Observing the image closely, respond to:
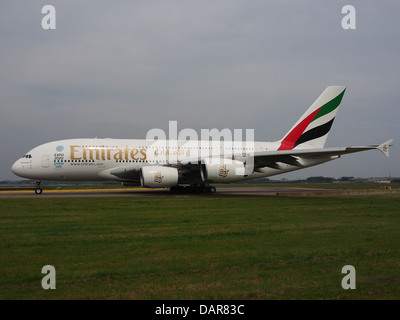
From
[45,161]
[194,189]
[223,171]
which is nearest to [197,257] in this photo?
[223,171]

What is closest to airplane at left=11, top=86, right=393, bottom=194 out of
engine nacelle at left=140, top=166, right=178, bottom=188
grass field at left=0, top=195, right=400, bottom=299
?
engine nacelle at left=140, top=166, right=178, bottom=188

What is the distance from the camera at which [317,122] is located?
2892 cm

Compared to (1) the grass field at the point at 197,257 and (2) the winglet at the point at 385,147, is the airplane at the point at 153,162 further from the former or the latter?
(1) the grass field at the point at 197,257

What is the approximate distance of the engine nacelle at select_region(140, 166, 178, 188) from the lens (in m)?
22.3

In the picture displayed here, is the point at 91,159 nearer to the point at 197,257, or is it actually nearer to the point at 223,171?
the point at 223,171

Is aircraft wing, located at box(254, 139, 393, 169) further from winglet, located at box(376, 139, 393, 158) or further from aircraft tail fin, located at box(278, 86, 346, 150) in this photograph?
aircraft tail fin, located at box(278, 86, 346, 150)

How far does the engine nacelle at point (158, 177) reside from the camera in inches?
877

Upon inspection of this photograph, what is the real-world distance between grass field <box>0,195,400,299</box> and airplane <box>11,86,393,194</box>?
11105mm

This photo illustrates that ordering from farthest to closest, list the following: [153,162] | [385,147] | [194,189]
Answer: [194,189]
[153,162]
[385,147]

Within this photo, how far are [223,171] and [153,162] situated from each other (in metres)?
5.56

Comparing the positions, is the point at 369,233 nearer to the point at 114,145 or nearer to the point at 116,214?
the point at 116,214

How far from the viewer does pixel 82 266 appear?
6039mm
